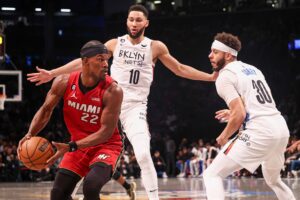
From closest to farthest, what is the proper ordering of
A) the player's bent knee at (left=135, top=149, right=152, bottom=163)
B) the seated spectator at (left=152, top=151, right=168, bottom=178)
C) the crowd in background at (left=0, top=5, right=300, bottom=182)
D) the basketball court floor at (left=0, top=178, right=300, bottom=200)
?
the player's bent knee at (left=135, top=149, right=152, bottom=163)
the basketball court floor at (left=0, top=178, right=300, bottom=200)
the seated spectator at (left=152, top=151, right=168, bottom=178)
the crowd in background at (left=0, top=5, right=300, bottom=182)

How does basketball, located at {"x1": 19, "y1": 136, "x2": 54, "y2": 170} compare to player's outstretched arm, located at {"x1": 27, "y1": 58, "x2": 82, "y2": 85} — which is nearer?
basketball, located at {"x1": 19, "y1": 136, "x2": 54, "y2": 170}

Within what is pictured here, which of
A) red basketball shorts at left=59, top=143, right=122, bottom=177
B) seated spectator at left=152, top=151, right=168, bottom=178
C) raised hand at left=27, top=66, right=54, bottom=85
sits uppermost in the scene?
raised hand at left=27, top=66, right=54, bottom=85

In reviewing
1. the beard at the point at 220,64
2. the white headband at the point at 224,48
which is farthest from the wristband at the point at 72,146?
the white headband at the point at 224,48

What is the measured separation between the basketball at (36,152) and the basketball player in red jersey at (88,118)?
95 millimetres

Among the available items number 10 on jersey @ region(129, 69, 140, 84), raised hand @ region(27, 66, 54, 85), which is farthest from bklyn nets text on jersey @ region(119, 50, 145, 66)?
raised hand @ region(27, 66, 54, 85)

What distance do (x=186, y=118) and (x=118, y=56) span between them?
70.5 ft

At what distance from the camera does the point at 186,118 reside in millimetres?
30469

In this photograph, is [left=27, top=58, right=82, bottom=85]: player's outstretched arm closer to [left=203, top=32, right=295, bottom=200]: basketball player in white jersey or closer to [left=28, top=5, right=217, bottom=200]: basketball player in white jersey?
[left=28, top=5, right=217, bottom=200]: basketball player in white jersey

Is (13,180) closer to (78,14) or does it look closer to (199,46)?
(199,46)

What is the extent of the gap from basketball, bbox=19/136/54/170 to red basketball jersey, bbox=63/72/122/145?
0.43m

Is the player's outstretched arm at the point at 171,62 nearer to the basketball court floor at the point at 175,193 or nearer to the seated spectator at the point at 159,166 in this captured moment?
the basketball court floor at the point at 175,193

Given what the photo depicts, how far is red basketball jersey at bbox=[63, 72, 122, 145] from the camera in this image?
6.48 m

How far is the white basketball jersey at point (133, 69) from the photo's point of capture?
8.87m

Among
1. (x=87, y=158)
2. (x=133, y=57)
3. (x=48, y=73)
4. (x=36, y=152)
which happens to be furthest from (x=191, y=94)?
(x=36, y=152)
